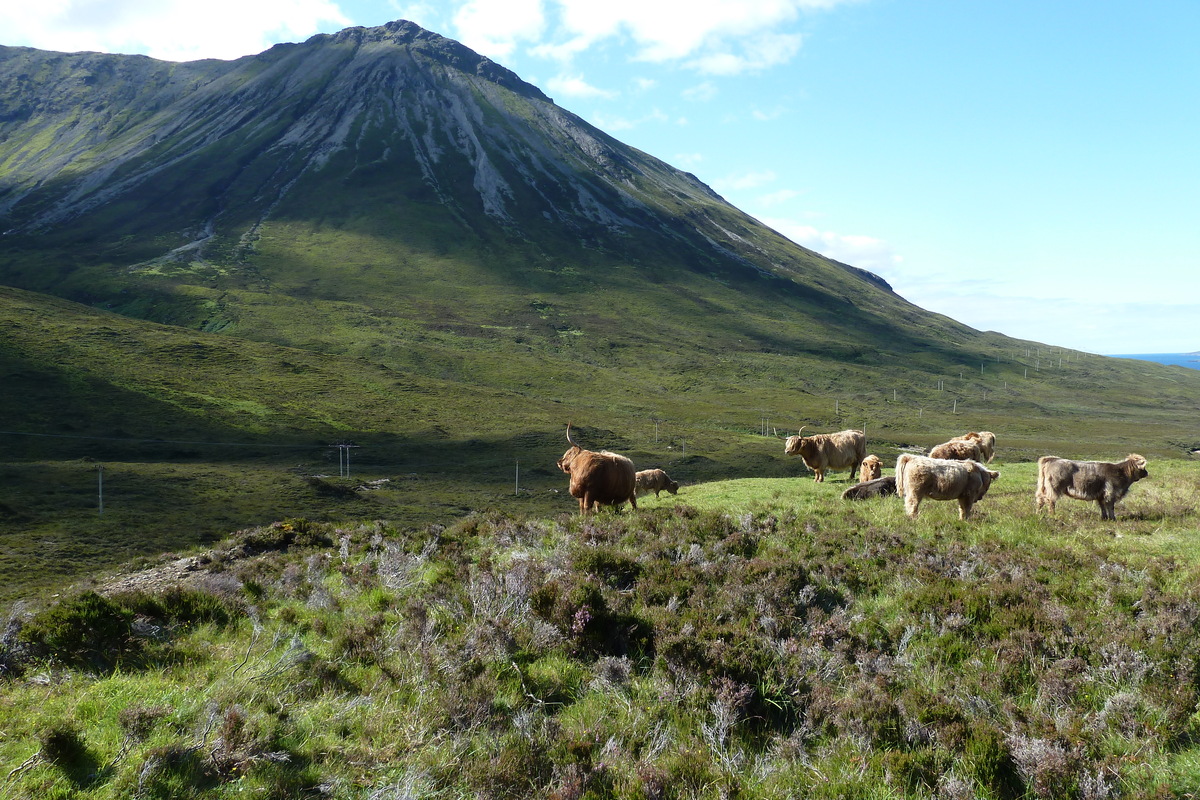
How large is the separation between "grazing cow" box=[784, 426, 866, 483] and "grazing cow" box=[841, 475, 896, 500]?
340 inches

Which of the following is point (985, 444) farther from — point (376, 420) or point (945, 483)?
point (376, 420)

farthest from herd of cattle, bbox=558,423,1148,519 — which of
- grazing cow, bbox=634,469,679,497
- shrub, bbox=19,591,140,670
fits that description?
shrub, bbox=19,591,140,670

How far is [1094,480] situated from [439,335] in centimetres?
9931

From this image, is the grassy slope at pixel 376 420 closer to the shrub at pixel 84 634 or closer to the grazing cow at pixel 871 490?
the shrub at pixel 84 634

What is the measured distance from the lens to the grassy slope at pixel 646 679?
213 inches

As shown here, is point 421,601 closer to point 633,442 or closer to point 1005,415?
point 633,442

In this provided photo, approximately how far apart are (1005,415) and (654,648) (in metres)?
111

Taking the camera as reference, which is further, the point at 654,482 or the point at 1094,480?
the point at 654,482

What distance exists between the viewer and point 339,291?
124 metres

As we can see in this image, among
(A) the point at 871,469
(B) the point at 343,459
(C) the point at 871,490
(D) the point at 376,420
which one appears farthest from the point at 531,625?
(D) the point at 376,420

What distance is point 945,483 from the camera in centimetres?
1477

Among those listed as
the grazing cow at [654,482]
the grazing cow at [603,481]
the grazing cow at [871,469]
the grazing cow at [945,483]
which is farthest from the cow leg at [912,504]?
the grazing cow at [654,482]

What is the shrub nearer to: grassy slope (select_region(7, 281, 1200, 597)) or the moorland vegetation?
the moorland vegetation

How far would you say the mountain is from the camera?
52562 mm
